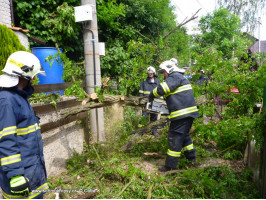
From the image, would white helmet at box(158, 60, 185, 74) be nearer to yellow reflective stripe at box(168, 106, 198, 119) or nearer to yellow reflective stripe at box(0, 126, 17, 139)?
yellow reflective stripe at box(168, 106, 198, 119)

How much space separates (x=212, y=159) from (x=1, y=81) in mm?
3785

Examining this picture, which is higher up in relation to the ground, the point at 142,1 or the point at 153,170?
the point at 142,1

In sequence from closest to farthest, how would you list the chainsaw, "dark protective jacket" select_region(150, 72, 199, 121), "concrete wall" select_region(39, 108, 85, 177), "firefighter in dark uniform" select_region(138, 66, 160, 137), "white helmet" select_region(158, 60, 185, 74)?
"concrete wall" select_region(39, 108, 85, 177)
"dark protective jacket" select_region(150, 72, 199, 121)
"white helmet" select_region(158, 60, 185, 74)
the chainsaw
"firefighter in dark uniform" select_region(138, 66, 160, 137)

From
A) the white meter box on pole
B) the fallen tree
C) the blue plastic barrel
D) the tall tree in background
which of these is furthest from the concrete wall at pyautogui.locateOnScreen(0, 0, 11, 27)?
the tall tree in background

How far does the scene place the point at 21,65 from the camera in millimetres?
1837

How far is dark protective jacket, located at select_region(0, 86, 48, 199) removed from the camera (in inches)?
64.5

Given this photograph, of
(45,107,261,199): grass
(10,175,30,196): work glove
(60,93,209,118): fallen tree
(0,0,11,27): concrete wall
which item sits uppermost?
(0,0,11,27): concrete wall

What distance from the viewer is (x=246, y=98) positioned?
4277 millimetres

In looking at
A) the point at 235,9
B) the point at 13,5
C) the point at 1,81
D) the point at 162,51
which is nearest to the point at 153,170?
the point at 1,81

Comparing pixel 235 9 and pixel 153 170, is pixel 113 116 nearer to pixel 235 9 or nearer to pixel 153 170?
pixel 153 170

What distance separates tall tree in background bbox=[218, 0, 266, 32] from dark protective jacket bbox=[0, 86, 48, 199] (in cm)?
2464

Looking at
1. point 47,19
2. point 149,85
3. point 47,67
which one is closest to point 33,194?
point 47,67

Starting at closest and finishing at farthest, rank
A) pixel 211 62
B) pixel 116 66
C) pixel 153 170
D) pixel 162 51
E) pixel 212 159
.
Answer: pixel 153 170
pixel 212 159
pixel 211 62
pixel 116 66
pixel 162 51

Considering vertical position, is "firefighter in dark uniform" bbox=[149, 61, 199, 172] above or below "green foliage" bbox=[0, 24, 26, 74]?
below
